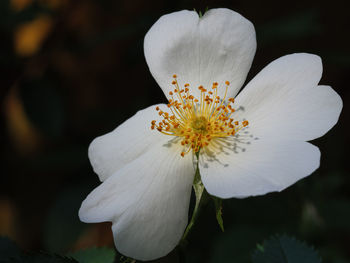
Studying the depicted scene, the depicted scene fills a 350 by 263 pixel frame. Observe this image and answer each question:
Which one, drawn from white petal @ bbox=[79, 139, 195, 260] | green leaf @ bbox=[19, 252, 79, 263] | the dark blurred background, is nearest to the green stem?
white petal @ bbox=[79, 139, 195, 260]

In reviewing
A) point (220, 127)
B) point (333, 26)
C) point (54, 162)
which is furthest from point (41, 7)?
point (333, 26)

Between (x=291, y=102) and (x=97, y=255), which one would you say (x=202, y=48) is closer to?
(x=291, y=102)

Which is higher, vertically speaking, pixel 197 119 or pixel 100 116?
pixel 197 119

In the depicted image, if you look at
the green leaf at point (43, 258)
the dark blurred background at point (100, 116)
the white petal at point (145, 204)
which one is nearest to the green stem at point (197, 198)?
the white petal at point (145, 204)

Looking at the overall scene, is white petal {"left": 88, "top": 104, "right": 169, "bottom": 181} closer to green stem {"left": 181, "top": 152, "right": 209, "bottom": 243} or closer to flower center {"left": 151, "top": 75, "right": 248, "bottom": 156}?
flower center {"left": 151, "top": 75, "right": 248, "bottom": 156}

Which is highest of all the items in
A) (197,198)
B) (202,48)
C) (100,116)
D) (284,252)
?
(202,48)

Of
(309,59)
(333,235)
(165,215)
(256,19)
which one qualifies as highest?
(309,59)

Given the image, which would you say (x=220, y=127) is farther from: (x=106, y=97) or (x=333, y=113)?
(x=106, y=97)

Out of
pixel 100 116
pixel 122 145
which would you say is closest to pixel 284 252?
pixel 122 145
